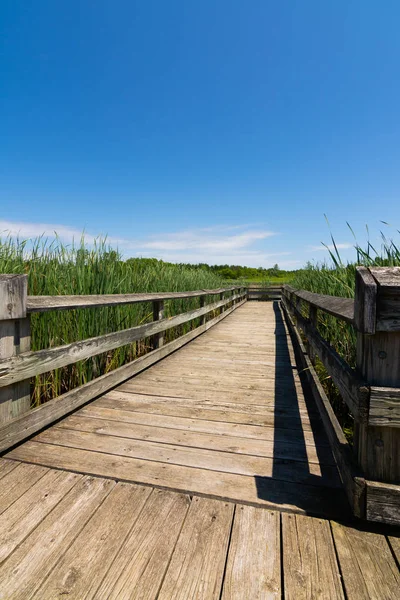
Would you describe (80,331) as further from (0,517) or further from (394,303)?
(394,303)

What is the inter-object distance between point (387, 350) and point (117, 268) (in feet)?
10.8

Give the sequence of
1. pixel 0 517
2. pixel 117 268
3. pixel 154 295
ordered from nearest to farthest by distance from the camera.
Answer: pixel 0 517
pixel 154 295
pixel 117 268

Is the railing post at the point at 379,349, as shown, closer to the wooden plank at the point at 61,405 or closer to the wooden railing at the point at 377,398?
the wooden railing at the point at 377,398

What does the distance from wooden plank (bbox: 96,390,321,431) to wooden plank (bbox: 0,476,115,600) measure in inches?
38.7

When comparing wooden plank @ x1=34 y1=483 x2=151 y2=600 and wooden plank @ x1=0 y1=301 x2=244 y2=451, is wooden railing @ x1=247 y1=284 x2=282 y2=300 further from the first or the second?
wooden plank @ x1=34 y1=483 x2=151 y2=600

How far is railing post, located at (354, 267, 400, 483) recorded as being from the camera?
118 cm

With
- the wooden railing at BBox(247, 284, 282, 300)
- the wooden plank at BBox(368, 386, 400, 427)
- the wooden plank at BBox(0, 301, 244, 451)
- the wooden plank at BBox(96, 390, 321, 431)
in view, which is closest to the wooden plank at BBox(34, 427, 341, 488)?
the wooden plank at BBox(0, 301, 244, 451)

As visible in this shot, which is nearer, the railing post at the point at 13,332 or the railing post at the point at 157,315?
the railing post at the point at 13,332

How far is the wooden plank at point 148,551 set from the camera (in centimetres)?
100

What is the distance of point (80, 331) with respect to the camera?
2734 mm

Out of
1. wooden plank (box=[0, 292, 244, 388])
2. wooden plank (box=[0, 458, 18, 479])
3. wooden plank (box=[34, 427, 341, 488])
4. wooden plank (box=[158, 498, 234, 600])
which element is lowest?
wooden plank (box=[34, 427, 341, 488])

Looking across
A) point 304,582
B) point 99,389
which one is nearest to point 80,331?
point 99,389

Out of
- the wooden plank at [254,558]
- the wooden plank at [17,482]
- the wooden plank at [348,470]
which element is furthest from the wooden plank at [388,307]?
the wooden plank at [17,482]

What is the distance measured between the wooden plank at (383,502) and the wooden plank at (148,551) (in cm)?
78
